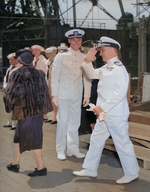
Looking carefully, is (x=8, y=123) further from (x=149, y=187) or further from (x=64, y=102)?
(x=149, y=187)

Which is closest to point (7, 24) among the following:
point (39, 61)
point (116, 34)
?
point (116, 34)

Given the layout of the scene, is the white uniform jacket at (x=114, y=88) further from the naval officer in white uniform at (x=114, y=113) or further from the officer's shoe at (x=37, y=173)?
the officer's shoe at (x=37, y=173)

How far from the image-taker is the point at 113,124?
399 centimetres

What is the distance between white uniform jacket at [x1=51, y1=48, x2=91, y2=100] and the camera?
514cm

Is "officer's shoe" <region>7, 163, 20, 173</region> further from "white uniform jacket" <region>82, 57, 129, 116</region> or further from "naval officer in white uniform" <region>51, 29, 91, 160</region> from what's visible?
"white uniform jacket" <region>82, 57, 129, 116</region>

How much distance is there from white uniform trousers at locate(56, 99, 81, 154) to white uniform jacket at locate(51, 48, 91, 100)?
0.11m

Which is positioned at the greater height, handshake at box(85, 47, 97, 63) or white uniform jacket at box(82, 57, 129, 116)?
Answer: handshake at box(85, 47, 97, 63)

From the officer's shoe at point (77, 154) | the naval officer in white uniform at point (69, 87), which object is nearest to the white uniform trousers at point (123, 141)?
the naval officer in white uniform at point (69, 87)

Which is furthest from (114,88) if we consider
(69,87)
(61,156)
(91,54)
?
(61,156)

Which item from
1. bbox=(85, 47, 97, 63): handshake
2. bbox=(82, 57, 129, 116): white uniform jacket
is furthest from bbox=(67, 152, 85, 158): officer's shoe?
bbox=(85, 47, 97, 63): handshake

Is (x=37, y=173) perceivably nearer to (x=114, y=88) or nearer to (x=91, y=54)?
(x=114, y=88)

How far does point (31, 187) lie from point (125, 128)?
1.25m

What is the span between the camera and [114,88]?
155 inches

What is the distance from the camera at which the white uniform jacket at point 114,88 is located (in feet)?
12.7
